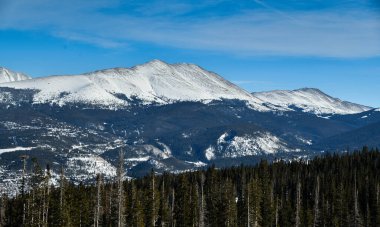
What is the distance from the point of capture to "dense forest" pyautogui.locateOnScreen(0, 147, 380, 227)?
10069 cm

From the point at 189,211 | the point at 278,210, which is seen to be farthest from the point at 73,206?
the point at 278,210

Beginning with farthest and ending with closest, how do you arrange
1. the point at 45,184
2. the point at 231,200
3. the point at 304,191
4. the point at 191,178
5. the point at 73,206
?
the point at 191,178 < the point at 304,191 < the point at 231,200 < the point at 73,206 < the point at 45,184

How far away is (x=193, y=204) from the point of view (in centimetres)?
12638

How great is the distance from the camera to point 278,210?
452ft

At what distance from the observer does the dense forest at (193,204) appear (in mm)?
100688

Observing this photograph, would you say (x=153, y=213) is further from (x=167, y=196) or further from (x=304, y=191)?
(x=304, y=191)

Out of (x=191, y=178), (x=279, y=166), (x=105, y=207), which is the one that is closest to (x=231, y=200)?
(x=105, y=207)

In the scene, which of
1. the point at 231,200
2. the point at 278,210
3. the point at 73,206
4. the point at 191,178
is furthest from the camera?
the point at 191,178

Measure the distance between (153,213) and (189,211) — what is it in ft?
36.1

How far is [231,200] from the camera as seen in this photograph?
12006 cm

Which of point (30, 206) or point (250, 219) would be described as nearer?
point (30, 206)

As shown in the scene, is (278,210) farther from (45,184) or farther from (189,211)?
(45,184)

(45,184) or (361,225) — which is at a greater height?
(45,184)

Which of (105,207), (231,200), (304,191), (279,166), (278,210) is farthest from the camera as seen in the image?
(279,166)
